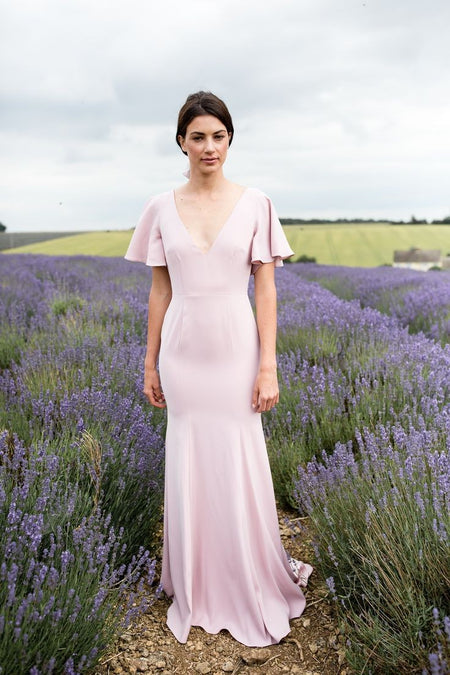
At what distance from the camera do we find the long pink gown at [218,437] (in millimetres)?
2141

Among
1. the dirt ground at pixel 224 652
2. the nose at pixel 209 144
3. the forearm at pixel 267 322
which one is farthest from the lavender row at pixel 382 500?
the nose at pixel 209 144

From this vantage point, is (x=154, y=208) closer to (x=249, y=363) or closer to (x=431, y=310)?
(x=249, y=363)

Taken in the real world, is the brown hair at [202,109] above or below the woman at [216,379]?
above

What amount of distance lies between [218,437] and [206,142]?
1.05 meters

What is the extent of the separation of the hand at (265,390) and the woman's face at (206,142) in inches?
29.4

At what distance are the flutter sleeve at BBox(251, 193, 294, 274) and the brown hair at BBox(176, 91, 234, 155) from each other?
0.32 m

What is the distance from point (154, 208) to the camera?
2309 mm

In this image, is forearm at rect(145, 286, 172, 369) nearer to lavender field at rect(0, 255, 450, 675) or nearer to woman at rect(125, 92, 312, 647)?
woman at rect(125, 92, 312, 647)

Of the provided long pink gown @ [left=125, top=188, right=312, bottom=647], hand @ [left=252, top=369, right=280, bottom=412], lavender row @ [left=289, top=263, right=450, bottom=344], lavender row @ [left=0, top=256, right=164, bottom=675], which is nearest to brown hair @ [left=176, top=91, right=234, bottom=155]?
long pink gown @ [left=125, top=188, right=312, bottom=647]

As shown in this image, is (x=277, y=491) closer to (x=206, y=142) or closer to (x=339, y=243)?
(x=206, y=142)

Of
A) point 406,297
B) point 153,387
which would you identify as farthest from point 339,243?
point 153,387

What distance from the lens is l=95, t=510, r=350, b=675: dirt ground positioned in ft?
6.90

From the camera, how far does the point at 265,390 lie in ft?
7.05

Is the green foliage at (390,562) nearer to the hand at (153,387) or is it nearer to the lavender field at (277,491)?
the lavender field at (277,491)
